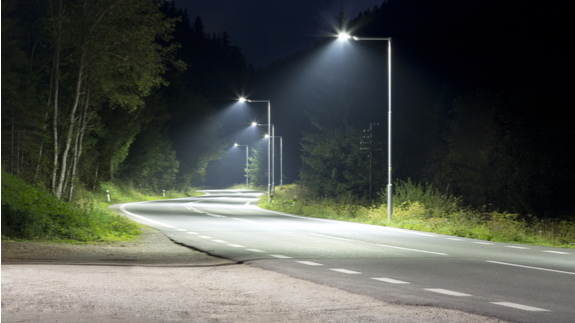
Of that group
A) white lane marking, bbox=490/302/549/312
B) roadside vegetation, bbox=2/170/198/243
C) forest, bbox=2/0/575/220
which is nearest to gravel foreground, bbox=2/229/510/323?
white lane marking, bbox=490/302/549/312

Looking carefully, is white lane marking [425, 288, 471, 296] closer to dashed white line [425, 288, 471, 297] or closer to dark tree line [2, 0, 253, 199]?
dashed white line [425, 288, 471, 297]

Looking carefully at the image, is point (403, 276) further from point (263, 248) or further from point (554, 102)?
point (554, 102)

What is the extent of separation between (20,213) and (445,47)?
2232 inches

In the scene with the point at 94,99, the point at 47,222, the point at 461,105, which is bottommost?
the point at 47,222

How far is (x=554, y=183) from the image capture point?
4406 cm

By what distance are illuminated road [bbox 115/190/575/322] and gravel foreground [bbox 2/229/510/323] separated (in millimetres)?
637

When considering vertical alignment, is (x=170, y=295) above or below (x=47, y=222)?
below

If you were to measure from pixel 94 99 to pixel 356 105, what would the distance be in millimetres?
41471

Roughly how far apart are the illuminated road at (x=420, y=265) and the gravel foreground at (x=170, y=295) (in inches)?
25.1

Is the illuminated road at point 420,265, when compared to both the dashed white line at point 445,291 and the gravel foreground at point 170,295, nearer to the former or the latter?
the dashed white line at point 445,291

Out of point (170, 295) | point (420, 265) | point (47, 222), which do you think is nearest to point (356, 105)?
point (47, 222)

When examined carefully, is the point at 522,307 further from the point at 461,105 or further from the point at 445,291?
the point at 461,105

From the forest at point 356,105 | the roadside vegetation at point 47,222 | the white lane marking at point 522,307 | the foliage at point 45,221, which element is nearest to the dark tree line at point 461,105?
the forest at point 356,105

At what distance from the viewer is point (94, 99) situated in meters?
27.2
